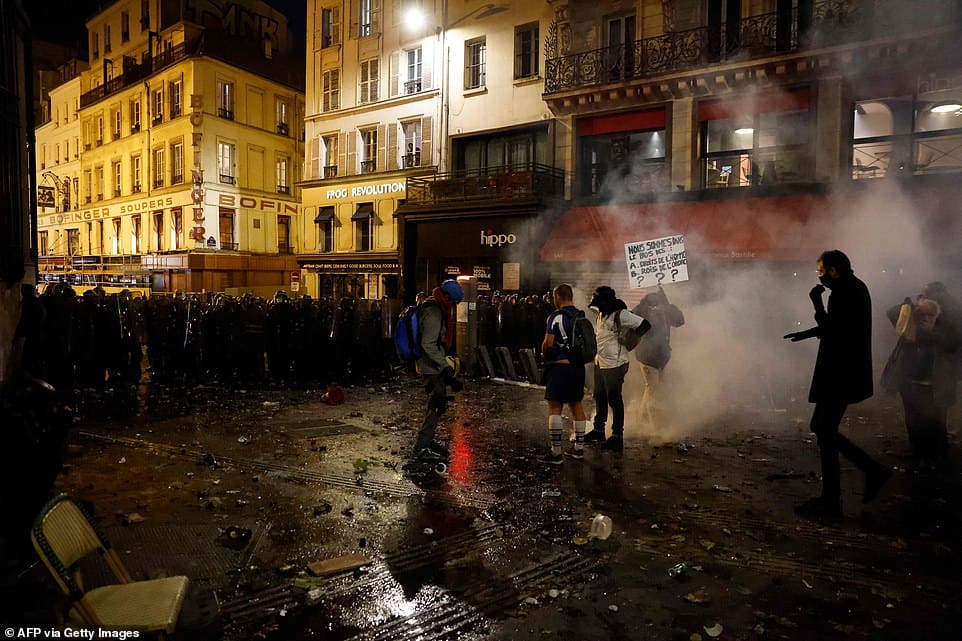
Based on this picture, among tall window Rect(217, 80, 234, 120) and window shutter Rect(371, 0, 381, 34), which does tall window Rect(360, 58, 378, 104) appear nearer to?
window shutter Rect(371, 0, 381, 34)

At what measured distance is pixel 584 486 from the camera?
6.23 m

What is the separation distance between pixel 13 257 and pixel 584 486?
17.8 feet

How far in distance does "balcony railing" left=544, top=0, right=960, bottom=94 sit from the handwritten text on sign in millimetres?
9182

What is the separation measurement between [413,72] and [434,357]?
69.4ft

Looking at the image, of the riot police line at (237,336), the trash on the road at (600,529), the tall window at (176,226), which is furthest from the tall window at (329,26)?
the trash on the road at (600,529)

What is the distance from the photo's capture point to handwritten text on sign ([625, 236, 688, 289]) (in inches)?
381

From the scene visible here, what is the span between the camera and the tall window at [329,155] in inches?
1107

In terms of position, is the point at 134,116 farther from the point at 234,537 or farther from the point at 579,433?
the point at 234,537

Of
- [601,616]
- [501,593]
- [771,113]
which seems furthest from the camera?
[771,113]

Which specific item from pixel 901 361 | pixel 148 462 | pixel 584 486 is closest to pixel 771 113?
pixel 901 361

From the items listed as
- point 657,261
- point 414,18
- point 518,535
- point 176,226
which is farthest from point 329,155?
point 518,535

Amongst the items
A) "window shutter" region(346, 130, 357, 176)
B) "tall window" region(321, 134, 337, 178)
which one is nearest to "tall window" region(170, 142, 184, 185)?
"tall window" region(321, 134, 337, 178)

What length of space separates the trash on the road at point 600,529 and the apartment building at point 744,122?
11.2 m

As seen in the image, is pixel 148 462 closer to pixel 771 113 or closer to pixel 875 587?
pixel 875 587
